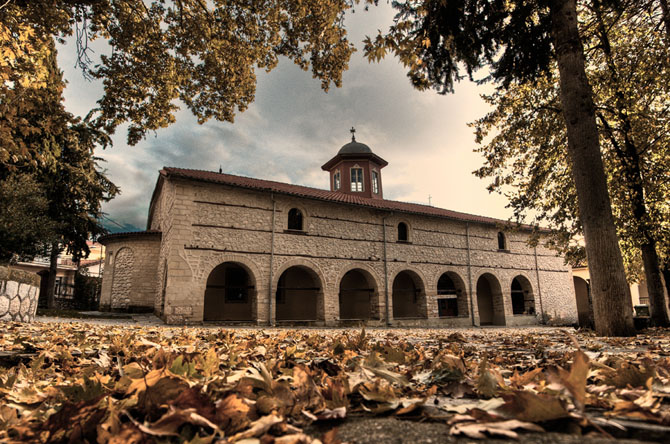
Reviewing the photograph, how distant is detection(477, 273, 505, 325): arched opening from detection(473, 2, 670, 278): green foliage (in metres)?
9.13

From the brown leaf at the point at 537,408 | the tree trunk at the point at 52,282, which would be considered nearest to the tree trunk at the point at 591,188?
the brown leaf at the point at 537,408

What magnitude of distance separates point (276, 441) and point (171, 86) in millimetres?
8136

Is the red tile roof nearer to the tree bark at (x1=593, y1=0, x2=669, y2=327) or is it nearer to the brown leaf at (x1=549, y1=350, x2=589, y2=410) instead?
the tree bark at (x1=593, y1=0, x2=669, y2=327)

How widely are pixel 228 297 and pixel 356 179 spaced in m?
10.2

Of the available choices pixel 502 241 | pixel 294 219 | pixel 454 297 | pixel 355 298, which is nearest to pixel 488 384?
pixel 294 219

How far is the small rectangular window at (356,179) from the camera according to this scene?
20.7 m

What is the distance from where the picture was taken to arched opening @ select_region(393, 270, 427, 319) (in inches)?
646

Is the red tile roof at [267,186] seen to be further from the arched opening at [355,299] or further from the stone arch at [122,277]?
the stone arch at [122,277]

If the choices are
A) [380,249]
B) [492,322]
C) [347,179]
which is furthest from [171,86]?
[492,322]

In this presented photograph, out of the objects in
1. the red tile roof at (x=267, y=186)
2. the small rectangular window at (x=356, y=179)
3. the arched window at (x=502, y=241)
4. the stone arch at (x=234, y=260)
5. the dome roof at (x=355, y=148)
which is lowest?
the stone arch at (x=234, y=260)

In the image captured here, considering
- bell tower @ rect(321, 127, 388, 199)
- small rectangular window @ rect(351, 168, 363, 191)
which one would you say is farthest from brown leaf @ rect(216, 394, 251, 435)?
small rectangular window @ rect(351, 168, 363, 191)

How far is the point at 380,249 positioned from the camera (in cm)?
1571

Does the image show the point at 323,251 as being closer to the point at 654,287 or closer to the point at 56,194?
the point at 654,287

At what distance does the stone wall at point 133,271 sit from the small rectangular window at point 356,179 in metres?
11.0
